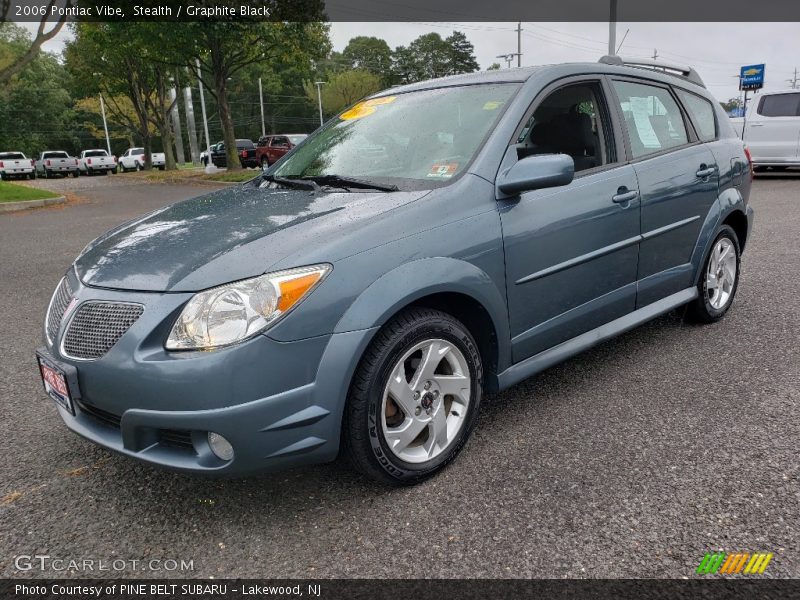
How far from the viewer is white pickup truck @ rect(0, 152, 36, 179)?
3684cm

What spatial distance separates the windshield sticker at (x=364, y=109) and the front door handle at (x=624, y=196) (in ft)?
4.32

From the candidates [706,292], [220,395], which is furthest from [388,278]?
[706,292]

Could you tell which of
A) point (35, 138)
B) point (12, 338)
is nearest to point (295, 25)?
point (12, 338)

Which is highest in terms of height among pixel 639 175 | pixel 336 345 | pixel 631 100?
pixel 631 100

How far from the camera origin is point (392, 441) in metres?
2.41

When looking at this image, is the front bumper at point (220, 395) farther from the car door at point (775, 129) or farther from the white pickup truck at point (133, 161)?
the white pickup truck at point (133, 161)

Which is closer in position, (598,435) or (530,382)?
(598,435)

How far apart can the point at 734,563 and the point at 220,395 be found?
5.66ft

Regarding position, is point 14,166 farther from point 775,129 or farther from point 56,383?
point 56,383

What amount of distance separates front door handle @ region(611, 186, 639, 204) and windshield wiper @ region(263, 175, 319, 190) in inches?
59.4

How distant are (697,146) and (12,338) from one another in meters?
4.85

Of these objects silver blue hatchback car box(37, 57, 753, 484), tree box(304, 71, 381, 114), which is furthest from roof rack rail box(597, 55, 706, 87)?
tree box(304, 71, 381, 114)

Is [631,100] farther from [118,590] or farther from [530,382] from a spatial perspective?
[118,590]

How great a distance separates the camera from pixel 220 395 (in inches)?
80.7
